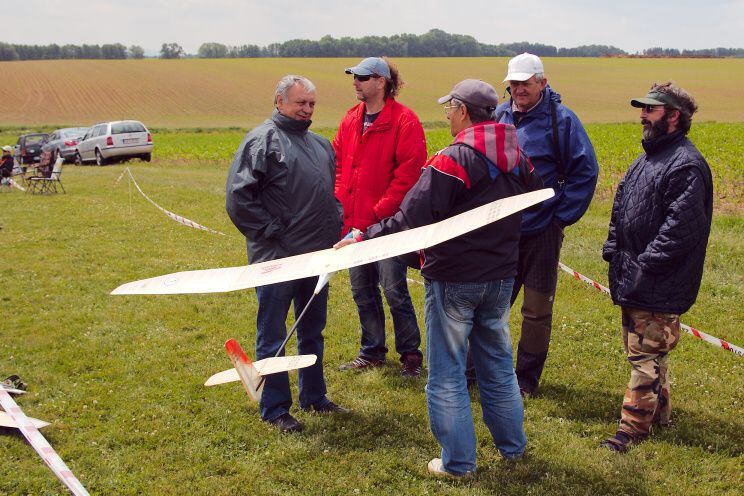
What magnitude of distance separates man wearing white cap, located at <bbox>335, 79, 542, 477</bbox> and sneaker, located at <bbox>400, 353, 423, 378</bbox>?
1408 millimetres

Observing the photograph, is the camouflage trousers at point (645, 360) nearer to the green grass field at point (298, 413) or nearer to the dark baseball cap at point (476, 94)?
the green grass field at point (298, 413)

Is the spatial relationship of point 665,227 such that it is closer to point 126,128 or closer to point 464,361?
point 464,361

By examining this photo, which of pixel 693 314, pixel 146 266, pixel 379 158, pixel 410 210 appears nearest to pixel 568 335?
pixel 693 314

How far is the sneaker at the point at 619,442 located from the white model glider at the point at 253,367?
6.33ft

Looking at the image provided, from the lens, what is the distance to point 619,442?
398 centimetres

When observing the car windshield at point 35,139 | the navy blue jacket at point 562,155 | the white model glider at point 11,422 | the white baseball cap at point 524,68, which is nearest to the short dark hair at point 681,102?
the navy blue jacket at point 562,155

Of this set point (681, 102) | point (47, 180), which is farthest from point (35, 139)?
point (681, 102)

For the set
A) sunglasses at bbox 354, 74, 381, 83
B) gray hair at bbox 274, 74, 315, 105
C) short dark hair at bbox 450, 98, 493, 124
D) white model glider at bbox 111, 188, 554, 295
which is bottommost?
white model glider at bbox 111, 188, 554, 295

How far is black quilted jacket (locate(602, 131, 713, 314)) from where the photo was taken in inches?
144

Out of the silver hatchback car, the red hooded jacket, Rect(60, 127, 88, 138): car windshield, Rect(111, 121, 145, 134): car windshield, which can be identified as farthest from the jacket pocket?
Rect(60, 127, 88, 138): car windshield

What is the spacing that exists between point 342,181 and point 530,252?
154 cm

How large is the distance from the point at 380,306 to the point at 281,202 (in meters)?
1.59

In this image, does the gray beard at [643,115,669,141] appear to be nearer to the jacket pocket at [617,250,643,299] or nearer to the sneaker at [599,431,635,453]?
the jacket pocket at [617,250,643,299]

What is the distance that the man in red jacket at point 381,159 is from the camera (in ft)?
15.7
